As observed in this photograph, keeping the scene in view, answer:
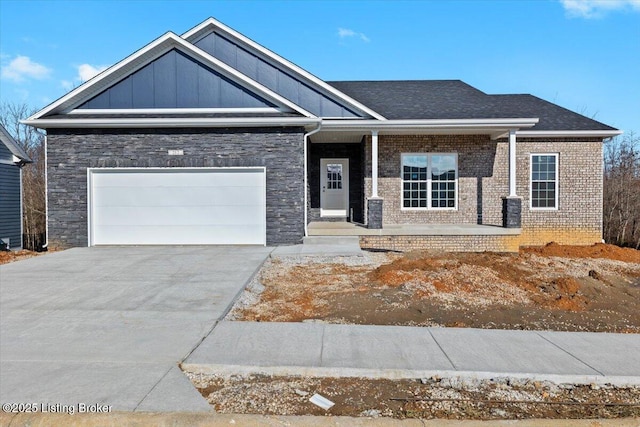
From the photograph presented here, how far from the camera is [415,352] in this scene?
13.5 ft

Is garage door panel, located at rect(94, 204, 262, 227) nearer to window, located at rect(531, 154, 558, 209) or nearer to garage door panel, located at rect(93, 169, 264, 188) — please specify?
garage door panel, located at rect(93, 169, 264, 188)

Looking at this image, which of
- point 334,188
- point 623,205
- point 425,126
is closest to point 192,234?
point 334,188

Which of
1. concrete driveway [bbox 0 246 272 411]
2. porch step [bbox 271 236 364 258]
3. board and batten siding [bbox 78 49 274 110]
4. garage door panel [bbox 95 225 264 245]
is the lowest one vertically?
concrete driveway [bbox 0 246 272 411]

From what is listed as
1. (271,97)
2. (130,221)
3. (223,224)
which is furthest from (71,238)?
(271,97)

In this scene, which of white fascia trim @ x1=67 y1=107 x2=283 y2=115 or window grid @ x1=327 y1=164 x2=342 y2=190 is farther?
window grid @ x1=327 y1=164 x2=342 y2=190

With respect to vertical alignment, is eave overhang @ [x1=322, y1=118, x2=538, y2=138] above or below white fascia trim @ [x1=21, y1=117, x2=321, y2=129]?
above

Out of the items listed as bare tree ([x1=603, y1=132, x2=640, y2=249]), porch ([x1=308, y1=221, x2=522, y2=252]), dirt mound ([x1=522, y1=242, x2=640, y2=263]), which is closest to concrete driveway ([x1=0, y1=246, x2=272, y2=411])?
porch ([x1=308, y1=221, x2=522, y2=252])

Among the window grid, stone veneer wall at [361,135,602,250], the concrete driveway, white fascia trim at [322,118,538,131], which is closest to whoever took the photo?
the concrete driveway

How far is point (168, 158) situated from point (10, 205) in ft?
24.0

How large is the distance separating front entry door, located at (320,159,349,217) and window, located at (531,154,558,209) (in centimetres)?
653

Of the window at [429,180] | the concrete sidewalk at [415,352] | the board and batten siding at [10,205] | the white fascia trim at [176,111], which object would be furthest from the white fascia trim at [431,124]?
the board and batten siding at [10,205]

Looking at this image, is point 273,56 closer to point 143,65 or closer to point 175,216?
point 143,65

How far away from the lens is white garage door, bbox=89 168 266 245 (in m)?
11.4

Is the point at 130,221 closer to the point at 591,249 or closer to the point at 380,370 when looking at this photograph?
the point at 380,370
